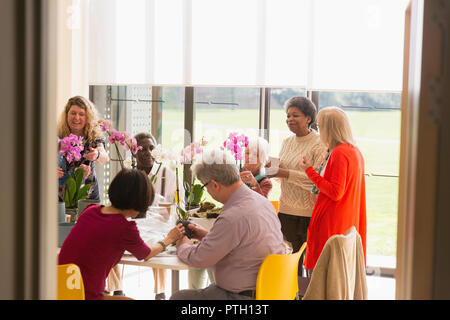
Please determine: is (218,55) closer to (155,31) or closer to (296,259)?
(155,31)

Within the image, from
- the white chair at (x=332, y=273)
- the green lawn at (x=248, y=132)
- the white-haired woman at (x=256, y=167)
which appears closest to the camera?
the white chair at (x=332, y=273)

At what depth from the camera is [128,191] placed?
2262mm

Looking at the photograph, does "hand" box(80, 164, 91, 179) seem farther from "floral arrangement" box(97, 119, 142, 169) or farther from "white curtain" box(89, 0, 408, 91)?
"white curtain" box(89, 0, 408, 91)

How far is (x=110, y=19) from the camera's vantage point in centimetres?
501

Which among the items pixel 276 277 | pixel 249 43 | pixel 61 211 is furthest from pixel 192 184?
pixel 249 43

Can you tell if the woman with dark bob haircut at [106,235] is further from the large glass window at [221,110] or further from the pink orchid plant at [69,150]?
the large glass window at [221,110]

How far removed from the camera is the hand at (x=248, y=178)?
3.07m

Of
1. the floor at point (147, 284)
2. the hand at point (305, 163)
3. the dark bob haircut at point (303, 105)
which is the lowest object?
the floor at point (147, 284)

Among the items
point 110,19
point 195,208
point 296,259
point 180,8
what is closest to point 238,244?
point 296,259

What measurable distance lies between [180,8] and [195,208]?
7.49 ft

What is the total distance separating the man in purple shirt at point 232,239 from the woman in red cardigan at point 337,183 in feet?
2.50

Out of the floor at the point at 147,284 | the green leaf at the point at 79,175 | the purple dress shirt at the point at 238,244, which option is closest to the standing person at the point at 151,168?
the green leaf at the point at 79,175

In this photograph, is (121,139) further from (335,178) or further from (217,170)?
(335,178)

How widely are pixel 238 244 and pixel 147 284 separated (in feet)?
6.85
